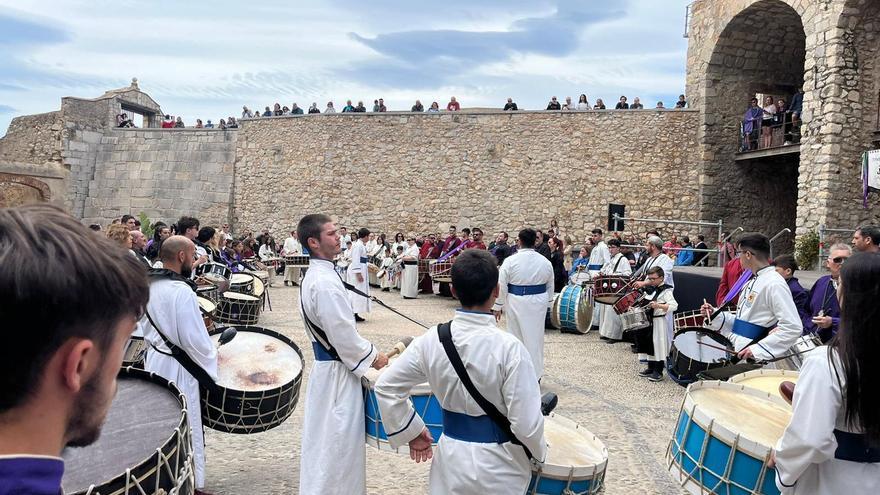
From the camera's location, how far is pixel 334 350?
3.84 m

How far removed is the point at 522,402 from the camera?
2.68 metres

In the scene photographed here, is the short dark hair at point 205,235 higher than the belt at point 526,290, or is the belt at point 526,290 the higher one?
the short dark hair at point 205,235

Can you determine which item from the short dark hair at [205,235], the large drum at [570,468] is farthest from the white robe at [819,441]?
the short dark hair at [205,235]

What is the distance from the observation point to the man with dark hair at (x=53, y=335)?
95 cm

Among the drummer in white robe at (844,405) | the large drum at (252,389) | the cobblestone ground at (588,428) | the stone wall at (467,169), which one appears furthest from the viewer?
the stone wall at (467,169)

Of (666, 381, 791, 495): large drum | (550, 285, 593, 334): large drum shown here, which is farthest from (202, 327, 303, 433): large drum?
(550, 285, 593, 334): large drum

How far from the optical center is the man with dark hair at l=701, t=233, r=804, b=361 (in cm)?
504

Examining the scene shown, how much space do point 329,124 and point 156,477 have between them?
24.5 m

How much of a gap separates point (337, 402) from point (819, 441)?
7.99ft

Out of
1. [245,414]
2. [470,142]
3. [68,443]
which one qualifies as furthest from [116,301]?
[470,142]

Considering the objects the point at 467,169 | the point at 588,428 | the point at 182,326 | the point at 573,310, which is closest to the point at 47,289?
the point at 182,326

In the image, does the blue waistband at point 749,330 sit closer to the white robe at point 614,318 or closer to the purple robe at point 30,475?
the white robe at point 614,318

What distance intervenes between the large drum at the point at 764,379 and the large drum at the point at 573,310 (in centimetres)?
736

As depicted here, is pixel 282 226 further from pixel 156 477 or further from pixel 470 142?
pixel 156 477
